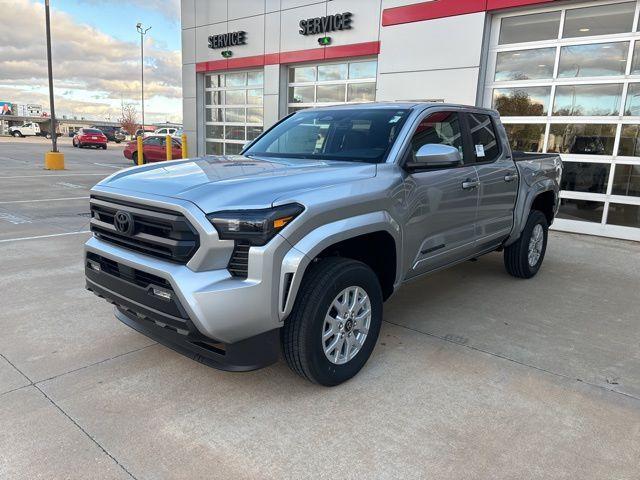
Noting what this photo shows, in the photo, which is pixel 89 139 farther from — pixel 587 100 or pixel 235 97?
pixel 587 100

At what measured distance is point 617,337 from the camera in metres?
4.42

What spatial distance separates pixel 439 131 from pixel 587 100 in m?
6.47

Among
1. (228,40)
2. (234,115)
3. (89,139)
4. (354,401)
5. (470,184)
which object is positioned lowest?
(354,401)

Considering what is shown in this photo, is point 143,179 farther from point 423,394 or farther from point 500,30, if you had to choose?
point 500,30

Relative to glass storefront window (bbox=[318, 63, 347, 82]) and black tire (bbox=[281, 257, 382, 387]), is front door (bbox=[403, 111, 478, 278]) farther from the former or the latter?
glass storefront window (bbox=[318, 63, 347, 82])

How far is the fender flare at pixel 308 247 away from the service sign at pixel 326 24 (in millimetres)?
11066

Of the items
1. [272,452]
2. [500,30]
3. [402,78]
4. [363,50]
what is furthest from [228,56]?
[272,452]

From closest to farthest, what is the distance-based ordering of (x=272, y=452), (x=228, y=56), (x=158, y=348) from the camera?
(x=272, y=452), (x=158, y=348), (x=228, y=56)

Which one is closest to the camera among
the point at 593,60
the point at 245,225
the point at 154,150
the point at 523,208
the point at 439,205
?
the point at 245,225

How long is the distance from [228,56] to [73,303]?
528 inches

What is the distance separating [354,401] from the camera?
10.5 feet

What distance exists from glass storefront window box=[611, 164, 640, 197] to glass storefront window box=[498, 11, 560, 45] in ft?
9.20

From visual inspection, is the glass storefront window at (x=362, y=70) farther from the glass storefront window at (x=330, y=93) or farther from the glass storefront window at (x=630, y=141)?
the glass storefront window at (x=630, y=141)

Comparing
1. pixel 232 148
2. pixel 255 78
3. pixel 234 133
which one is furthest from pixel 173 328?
pixel 232 148
